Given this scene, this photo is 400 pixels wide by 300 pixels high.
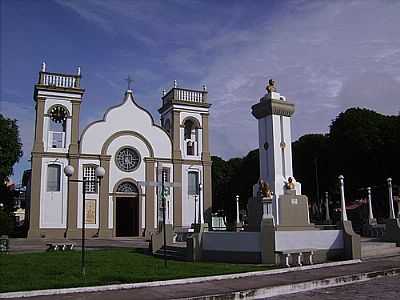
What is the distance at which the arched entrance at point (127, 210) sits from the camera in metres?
35.0

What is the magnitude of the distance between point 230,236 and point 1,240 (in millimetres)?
9480

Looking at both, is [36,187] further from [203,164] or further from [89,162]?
[203,164]

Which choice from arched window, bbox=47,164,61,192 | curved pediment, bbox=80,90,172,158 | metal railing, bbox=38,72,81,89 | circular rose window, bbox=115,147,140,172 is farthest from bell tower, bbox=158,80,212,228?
arched window, bbox=47,164,61,192

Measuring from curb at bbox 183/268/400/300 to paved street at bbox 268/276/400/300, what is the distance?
26cm

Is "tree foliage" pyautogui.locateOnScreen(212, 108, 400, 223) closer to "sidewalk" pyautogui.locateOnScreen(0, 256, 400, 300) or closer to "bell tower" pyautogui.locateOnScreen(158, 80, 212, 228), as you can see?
"bell tower" pyautogui.locateOnScreen(158, 80, 212, 228)

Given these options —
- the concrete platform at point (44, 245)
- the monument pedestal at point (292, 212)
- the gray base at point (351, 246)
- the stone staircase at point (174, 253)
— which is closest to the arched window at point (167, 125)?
the concrete platform at point (44, 245)

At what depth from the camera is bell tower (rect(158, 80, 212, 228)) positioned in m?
36.9

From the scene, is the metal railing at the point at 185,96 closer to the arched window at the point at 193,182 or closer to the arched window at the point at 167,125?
the arched window at the point at 167,125

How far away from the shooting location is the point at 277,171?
58.2ft

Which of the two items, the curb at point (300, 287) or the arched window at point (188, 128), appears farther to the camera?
the arched window at point (188, 128)

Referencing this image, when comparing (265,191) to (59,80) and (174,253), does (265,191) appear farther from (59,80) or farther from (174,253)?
(59,80)

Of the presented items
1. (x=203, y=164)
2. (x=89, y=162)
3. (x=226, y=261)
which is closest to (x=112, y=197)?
(x=89, y=162)

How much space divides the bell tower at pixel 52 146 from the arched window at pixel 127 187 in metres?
3.81

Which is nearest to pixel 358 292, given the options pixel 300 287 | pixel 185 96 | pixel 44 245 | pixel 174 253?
pixel 300 287
